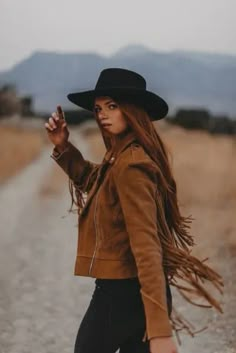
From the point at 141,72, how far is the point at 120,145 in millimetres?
11184

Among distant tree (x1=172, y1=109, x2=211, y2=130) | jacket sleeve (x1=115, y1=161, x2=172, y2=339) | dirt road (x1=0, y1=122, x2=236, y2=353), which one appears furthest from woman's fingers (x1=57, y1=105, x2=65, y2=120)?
distant tree (x1=172, y1=109, x2=211, y2=130)

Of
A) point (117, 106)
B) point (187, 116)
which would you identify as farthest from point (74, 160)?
point (187, 116)

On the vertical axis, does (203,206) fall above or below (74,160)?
below

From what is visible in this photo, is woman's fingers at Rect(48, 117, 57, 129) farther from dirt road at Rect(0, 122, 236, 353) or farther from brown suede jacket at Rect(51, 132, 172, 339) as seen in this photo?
dirt road at Rect(0, 122, 236, 353)

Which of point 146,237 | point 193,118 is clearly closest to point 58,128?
point 146,237

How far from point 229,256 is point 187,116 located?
4224cm

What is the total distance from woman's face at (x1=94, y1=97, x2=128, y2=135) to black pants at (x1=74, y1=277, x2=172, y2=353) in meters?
0.48

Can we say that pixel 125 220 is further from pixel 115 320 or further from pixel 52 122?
pixel 52 122

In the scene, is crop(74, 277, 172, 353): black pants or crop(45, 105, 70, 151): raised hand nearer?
crop(74, 277, 172, 353): black pants

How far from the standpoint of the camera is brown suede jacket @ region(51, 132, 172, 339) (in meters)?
2.13

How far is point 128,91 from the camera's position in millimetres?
2324

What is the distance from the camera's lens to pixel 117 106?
2375mm

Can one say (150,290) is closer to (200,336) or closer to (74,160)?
(74,160)

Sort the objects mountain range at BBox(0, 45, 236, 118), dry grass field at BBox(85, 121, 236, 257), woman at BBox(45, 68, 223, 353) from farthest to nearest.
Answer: mountain range at BBox(0, 45, 236, 118), dry grass field at BBox(85, 121, 236, 257), woman at BBox(45, 68, 223, 353)
